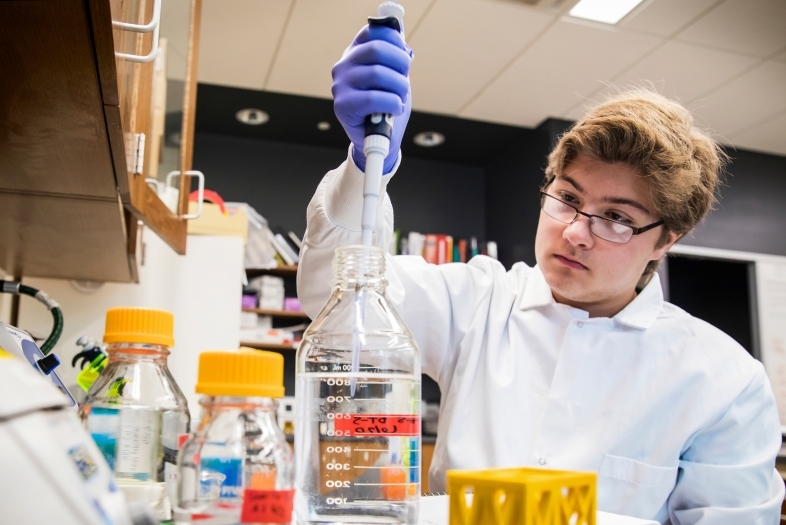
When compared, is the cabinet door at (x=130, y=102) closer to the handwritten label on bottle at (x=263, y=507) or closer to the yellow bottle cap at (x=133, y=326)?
the yellow bottle cap at (x=133, y=326)

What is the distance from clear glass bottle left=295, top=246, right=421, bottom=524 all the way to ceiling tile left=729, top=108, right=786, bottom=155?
153 inches

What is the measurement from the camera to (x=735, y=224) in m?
4.24

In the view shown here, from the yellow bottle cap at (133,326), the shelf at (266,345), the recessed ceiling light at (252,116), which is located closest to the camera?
the yellow bottle cap at (133,326)

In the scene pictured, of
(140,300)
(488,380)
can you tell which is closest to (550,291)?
(488,380)

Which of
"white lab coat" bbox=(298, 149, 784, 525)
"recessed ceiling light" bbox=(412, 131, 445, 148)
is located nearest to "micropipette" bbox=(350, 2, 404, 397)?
"white lab coat" bbox=(298, 149, 784, 525)

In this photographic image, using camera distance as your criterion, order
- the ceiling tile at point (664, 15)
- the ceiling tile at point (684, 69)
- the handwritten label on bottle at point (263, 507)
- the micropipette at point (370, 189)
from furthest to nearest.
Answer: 1. the ceiling tile at point (684, 69)
2. the ceiling tile at point (664, 15)
3. the micropipette at point (370, 189)
4. the handwritten label on bottle at point (263, 507)

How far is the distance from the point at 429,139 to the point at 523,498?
12.6ft

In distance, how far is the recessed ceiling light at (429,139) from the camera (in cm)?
407

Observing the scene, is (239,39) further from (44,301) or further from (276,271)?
(44,301)

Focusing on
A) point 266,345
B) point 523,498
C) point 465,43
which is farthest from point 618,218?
point 266,345

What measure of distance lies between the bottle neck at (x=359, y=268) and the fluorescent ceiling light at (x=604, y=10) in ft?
8.01

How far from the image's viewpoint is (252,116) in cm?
385

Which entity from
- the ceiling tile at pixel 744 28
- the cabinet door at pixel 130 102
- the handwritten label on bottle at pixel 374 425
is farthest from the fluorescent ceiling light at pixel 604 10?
the handwritten label on bottle at pixel 374 425

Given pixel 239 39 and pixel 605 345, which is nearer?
pixel 605 345
